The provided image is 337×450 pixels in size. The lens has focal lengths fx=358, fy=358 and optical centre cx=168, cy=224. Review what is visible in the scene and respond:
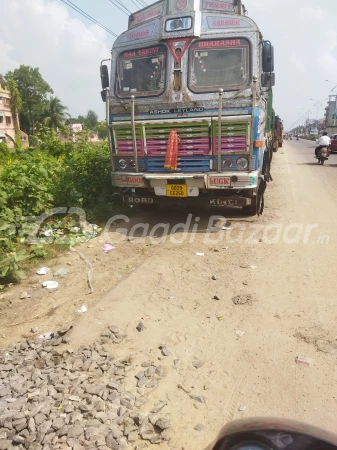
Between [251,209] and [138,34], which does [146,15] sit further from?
[251,209]

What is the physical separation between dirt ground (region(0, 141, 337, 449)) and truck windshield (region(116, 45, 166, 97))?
7.47 feet

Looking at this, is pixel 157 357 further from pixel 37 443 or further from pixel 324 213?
pixel 324 213

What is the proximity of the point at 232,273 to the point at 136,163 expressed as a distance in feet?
8.13

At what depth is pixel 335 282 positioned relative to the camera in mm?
3920

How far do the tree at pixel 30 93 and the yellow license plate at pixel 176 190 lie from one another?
59.3 metres

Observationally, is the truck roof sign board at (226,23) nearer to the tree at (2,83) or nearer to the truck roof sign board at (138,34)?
the truck roof sign board at (138,34)

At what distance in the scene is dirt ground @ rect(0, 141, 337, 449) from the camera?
238 centimetres

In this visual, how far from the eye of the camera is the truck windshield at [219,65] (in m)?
5.28

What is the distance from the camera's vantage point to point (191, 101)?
537cm

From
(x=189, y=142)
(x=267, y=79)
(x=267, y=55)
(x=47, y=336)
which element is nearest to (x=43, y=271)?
(x=47, y=336)

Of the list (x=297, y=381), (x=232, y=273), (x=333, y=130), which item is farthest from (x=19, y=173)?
(x=333, y=130)

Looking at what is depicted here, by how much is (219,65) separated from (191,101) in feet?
2.24

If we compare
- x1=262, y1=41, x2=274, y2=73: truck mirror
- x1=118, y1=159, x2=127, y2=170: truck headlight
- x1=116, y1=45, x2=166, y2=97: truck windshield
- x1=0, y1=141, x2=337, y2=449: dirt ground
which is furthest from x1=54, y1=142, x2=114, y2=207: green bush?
x1=262, y1=41, x2=274, y2=73: truck mirror

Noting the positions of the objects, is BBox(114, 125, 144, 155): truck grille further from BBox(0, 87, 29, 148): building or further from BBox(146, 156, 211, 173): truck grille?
BBox(0, 87, 29, 148): building
